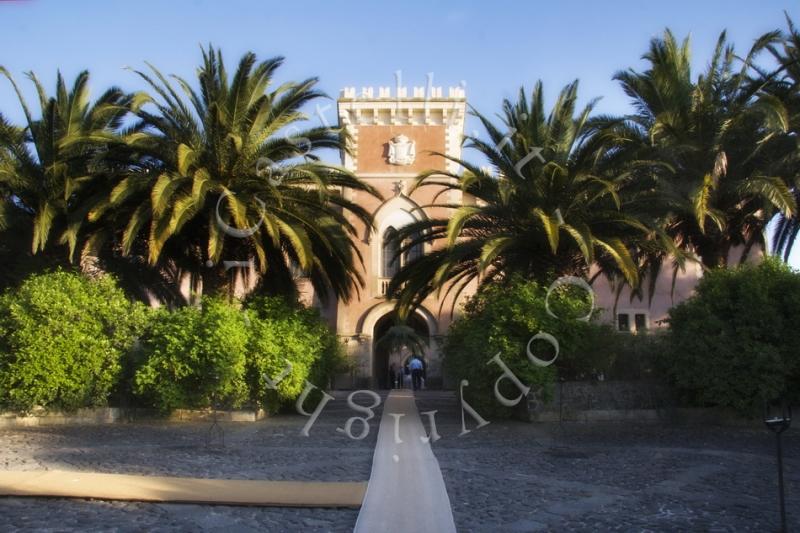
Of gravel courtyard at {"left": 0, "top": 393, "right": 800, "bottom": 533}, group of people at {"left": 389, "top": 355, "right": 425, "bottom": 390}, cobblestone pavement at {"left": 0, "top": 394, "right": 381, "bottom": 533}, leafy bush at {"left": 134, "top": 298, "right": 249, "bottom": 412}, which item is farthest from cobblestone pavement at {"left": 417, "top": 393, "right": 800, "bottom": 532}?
group of people at {"left": 389, "top": 355, "right": 425, "bottom": 390}

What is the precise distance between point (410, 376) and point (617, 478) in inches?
832

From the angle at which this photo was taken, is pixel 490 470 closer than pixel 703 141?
Yes

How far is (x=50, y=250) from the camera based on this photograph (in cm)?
1559

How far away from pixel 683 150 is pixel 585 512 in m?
11.3

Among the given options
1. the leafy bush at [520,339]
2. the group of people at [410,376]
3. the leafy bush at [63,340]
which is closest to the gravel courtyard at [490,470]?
the leafy bush at [520,339]

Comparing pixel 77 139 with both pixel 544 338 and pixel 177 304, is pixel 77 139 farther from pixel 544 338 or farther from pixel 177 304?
pixel 544 338

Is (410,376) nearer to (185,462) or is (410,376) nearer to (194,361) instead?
(194,361)

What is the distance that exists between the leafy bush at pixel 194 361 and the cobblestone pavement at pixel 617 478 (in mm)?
4476

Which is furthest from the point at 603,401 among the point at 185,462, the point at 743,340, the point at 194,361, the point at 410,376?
the point at 410,376

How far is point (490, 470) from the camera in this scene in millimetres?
8602

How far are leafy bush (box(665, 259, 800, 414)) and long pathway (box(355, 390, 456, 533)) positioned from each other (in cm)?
560

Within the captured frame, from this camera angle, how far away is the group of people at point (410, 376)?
1077 inches

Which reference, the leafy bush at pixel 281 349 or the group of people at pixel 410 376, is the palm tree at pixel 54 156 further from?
the group of people at pixel 410 376

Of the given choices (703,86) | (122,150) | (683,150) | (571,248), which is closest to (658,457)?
(571,248)
